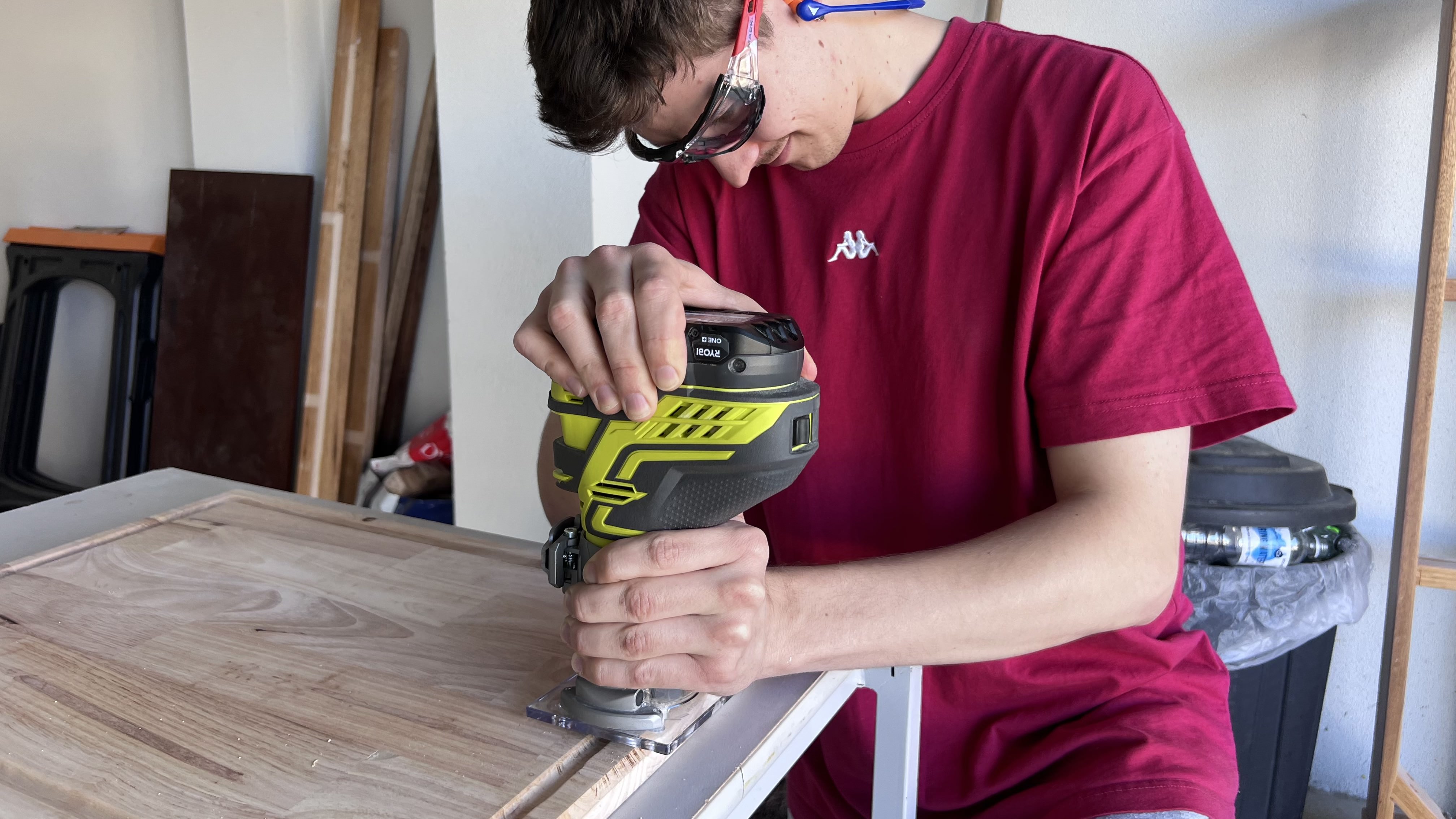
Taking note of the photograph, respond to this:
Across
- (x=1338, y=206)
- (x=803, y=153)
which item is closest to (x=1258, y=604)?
(x=1338, y=206)

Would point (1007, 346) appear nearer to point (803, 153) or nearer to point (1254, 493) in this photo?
point (803, 153)

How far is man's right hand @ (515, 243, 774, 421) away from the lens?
73 centimetres

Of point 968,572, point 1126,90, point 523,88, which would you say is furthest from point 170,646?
point 523,88

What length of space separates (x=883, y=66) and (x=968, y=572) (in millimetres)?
596

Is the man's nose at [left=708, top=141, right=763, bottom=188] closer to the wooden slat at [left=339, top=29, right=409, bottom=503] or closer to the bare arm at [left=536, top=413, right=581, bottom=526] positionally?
the bare arm at [left=536, top=413, right=581, bottom=526]

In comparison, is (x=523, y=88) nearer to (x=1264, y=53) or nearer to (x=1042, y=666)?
(x=1264, y=53)

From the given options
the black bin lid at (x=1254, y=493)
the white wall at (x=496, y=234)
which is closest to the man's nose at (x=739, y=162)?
the black bin lid at (x=1254, y=493)

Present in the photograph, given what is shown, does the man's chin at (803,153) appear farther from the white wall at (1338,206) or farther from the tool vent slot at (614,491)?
the white wall at (1338,206)

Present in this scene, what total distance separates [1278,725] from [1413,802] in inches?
12.7

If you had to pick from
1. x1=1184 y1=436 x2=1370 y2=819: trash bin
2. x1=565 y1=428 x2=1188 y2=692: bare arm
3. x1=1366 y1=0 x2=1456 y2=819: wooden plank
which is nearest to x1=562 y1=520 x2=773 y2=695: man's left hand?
x1=565 y1=428 x2=1188 y2=692: bare arm

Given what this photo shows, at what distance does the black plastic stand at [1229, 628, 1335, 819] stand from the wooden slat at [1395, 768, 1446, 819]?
169 millimetres

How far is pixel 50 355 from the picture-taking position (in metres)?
3.80

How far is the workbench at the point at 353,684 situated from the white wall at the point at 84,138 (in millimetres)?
2729

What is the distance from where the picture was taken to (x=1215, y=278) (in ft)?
3.33
